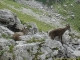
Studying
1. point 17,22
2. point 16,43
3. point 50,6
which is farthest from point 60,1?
point 16,43

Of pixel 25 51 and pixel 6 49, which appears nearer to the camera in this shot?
pixel 6 49

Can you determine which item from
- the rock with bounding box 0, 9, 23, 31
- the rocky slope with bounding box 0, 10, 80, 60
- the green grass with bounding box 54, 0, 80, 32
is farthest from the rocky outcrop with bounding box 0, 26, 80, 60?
the green grass with bounding box 54, 0, 80, 32

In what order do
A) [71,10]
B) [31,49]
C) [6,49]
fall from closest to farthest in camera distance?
[6,49] → [31,49] → [71,10]

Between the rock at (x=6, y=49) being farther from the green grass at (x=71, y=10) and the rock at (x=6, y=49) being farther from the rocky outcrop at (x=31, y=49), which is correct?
the green grass at (x=71, y=10)

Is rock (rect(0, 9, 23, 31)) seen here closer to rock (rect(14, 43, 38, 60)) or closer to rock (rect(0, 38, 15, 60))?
rock (rect(0, 38, 15, 60))

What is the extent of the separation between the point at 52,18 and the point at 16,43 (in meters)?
70.7

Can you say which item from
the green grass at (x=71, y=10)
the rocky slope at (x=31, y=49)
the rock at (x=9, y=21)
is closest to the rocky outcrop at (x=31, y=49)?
the rocky slope at (x=31, y=49)

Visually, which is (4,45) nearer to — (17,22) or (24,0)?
(17,22)

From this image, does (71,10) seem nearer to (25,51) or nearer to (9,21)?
(9,21)

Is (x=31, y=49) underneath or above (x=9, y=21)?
underneath

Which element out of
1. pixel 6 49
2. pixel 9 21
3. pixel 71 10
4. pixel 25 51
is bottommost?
pixel 25 51

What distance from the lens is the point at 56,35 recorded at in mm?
27125

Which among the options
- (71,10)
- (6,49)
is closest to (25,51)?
(6,49)

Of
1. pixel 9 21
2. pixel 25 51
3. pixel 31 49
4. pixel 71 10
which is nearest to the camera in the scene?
pixel 25 51
